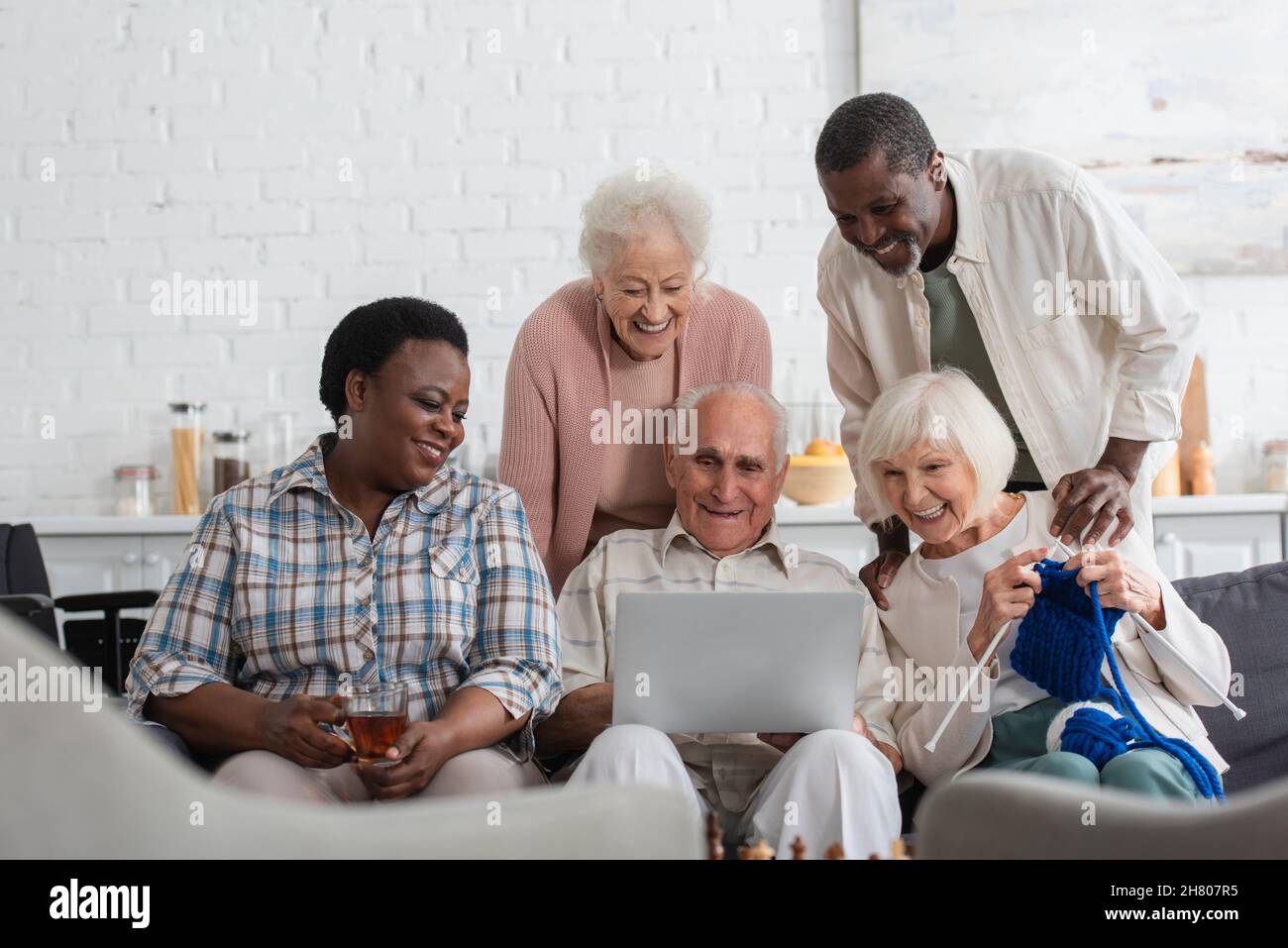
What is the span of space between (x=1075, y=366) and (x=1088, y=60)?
2237mm

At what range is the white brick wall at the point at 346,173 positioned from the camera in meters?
4.03

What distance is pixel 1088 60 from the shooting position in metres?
3.98

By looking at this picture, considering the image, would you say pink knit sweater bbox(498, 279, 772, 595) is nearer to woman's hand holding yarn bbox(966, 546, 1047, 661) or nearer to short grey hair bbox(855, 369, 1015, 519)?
short grey hair bbox(855, 369, 1015, 519)

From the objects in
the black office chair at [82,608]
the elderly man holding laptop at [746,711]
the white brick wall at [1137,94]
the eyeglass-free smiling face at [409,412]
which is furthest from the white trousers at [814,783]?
the white brick wall at [1137,94]

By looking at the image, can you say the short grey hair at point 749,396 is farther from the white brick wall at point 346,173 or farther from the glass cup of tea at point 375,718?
the white brick wall at point 346,173

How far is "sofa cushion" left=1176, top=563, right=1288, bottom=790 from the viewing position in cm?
214

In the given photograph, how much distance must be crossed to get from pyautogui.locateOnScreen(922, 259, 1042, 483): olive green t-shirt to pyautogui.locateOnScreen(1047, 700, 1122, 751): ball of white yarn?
0.52 m

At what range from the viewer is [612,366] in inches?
91.0

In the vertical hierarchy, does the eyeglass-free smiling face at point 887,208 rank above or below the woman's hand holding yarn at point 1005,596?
above

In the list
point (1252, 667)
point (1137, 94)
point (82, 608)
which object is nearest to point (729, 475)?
point (1252, 667)

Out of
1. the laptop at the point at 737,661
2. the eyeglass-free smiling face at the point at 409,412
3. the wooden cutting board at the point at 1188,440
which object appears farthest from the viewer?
the wooden cutting board at the point at 1188,440

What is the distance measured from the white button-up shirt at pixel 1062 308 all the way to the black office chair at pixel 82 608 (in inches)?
71.5

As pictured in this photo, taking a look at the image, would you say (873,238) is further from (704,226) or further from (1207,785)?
(1207,785)

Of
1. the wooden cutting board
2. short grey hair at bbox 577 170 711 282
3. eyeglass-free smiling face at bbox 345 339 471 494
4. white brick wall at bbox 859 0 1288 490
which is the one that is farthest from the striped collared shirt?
white brick wall at bbox 859 0 1288 490
